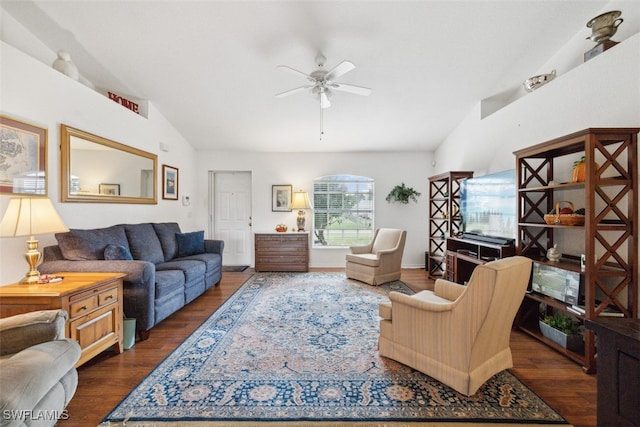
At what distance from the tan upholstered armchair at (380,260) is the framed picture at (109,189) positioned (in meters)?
3.49

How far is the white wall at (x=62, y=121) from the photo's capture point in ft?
7.66

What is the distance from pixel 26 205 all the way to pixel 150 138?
249cm

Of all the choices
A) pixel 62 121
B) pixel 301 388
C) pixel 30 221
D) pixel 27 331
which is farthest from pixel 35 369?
pixel 62 121

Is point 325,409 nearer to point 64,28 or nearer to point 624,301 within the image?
point 624,301

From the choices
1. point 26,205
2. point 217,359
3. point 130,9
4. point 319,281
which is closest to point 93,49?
point 130,9

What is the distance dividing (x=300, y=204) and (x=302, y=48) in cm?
287

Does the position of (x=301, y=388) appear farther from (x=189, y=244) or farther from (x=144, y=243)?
(x=189, y=244)

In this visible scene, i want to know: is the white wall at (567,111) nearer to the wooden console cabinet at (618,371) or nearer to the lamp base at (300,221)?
the wooden console cabinet at (618,371)

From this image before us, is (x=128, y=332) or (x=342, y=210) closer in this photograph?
(x=128, y=332)

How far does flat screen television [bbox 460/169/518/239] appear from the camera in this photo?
10.2ft

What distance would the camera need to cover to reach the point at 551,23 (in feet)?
8.64

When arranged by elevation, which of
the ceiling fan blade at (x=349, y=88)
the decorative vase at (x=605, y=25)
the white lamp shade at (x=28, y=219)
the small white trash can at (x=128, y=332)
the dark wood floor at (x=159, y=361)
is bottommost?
the dark wood floor at (x=159, y=361)

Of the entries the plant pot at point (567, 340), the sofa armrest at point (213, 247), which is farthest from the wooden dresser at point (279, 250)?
the plant pot at point (567, 340)

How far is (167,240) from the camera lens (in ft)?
13.0
